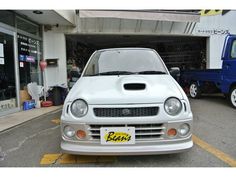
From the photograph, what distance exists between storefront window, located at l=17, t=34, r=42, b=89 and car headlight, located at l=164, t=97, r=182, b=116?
20.7 feet

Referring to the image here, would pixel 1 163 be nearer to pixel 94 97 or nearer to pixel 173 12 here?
pixel 94 97

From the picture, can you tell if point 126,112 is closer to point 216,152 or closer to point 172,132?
point 172,132

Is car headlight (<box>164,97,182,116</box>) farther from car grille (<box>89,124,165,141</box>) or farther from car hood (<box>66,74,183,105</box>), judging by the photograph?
car grille (<box>89,124,165,141</box>)

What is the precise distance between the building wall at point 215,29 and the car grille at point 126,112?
9.38m

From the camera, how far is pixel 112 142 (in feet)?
8.54

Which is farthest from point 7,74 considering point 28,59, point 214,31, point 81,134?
point 214,31

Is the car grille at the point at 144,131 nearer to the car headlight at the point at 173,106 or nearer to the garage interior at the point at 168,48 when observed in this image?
the car headlight at the point at 173,106

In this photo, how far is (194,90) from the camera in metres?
8.70

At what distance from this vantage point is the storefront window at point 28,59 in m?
7.80

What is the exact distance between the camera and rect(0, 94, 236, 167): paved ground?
2.85 metres

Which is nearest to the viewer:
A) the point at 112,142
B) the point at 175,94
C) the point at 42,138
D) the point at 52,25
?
the point at 112,142

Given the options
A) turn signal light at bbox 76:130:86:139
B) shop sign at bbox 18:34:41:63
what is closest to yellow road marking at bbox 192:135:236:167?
turn signal light at bbox 76:130:86:139

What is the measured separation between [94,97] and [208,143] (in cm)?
201
